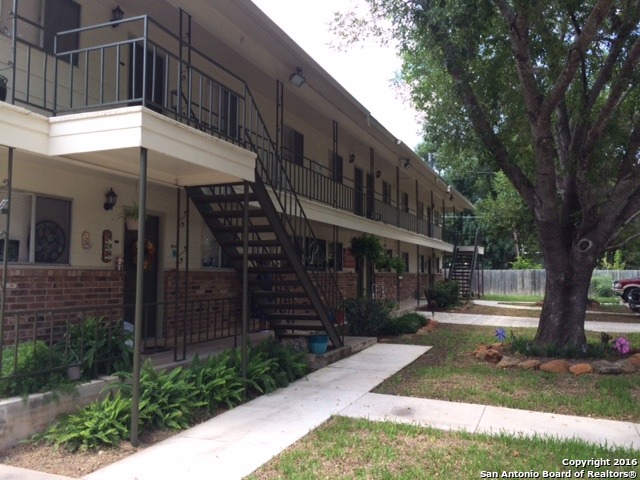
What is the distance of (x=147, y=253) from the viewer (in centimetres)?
866

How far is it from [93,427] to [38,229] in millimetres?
3119

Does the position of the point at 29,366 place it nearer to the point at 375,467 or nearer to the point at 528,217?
the point at 375,467

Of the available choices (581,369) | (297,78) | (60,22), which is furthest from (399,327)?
(60,22)

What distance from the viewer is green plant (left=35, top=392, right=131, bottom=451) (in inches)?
192

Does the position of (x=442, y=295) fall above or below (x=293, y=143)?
below

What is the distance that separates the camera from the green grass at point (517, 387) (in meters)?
6.46

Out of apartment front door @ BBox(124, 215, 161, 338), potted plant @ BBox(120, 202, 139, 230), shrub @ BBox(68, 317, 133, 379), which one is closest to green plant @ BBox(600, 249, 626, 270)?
apartment front door @ BBox(124, 215, 161, 338)

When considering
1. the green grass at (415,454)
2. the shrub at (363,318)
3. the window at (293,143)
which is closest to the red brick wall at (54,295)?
the green grass at (415,454)

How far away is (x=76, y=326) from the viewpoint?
20.1 feet

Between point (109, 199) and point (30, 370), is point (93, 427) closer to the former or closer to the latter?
point (30, 370)

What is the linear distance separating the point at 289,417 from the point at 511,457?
2.37 m

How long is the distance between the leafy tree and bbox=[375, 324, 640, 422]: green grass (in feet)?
5.29

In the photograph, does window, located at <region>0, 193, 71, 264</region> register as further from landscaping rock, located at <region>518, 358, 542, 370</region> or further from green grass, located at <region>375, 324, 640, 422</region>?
landscaping rock, located at <region>518, 358, 542, 370</region>

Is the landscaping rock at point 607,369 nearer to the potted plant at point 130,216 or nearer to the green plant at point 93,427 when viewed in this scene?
the green plant at point 93,427
